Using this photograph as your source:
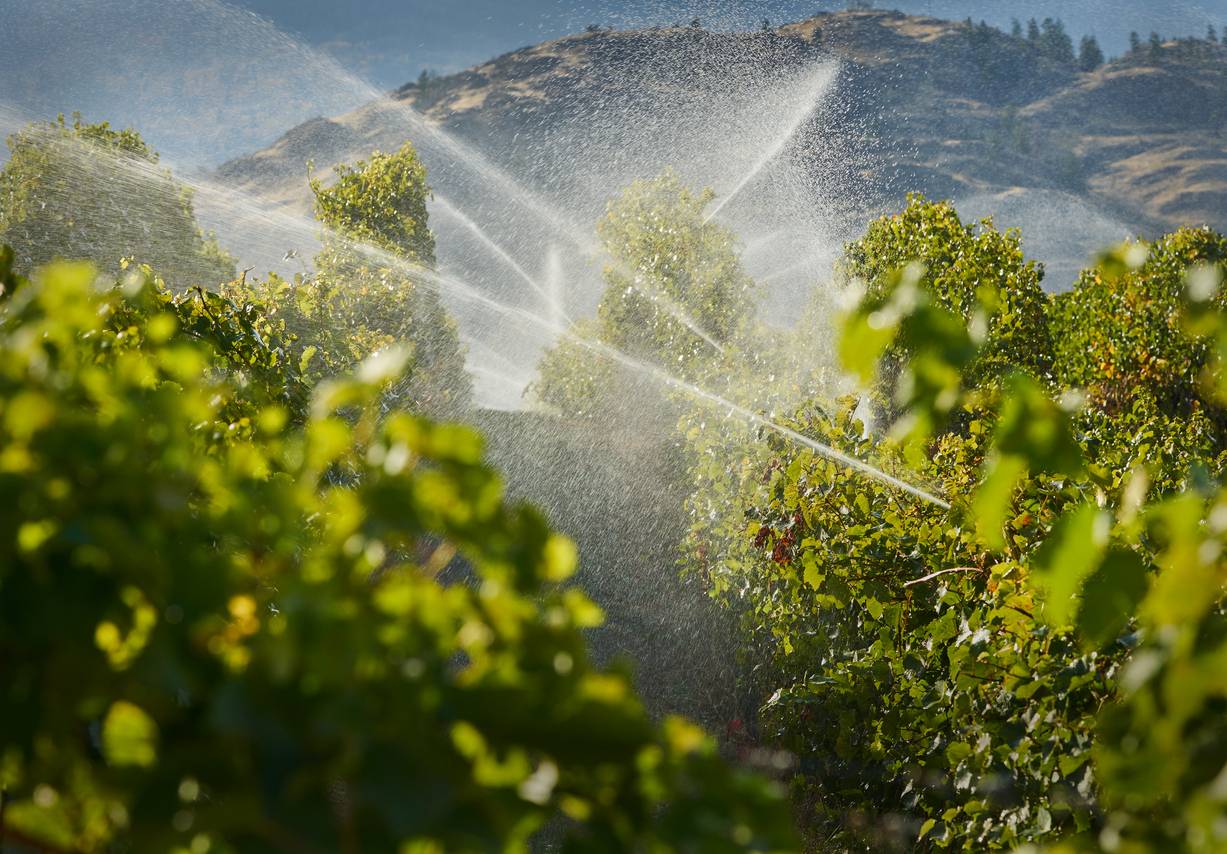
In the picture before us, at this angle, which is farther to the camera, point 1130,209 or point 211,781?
point 1130,209

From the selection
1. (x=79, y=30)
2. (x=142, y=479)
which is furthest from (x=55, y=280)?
(x=79, y=30)

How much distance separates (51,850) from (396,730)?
1.09 ft

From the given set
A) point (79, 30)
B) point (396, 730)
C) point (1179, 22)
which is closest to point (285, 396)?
point (396, 730)

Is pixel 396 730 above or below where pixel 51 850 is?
above

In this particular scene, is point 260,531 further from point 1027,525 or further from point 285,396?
point 285,396

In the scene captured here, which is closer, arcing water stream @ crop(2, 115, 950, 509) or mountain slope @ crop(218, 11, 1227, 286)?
arcing water stream @ crop(2, 115, 950, 509)

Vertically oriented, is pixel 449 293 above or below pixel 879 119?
above

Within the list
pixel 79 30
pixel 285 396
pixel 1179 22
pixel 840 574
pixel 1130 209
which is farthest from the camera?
pixel 1179 22

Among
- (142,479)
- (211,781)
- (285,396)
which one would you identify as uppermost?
(142,479)

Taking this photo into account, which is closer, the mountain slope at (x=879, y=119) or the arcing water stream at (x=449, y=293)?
the arcing water stream at (x=449, y=293)

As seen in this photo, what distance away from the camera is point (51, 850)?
0.65 m

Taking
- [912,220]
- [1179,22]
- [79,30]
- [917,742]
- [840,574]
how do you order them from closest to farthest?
[917,742] → [840,574] → [912,220] → [79,30] → [1179,22]

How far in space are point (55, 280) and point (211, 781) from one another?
0.39 metres

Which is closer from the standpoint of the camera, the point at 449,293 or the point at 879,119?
the point at 449,293
